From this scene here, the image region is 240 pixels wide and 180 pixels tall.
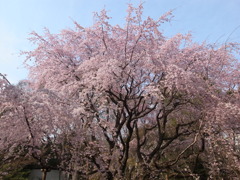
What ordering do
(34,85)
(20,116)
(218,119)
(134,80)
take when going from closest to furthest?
1. (20,116)
2. (218,119)
3. (134,80)
4. (34,85)

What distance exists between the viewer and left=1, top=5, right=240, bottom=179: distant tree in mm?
5730

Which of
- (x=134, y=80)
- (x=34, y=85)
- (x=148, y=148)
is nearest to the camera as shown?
(x=134, y=80)

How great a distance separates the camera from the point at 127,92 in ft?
19.4

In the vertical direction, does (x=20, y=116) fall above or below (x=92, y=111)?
below

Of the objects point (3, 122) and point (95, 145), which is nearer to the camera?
point (3, 122)

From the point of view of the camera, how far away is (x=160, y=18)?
6508 millimetres

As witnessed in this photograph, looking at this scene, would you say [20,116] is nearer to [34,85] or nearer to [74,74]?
[74,74]

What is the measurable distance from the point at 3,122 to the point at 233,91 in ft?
21.5

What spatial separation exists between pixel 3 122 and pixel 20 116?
469 mm

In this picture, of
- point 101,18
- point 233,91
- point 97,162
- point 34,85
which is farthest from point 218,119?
point 34,85

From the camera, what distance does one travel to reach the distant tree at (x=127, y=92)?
573cm

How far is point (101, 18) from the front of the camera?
6.56 metres

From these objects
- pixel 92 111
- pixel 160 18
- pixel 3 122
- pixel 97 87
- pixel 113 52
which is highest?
pixel 160 18

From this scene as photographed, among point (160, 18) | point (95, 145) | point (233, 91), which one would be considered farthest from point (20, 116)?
point (233, 91)
